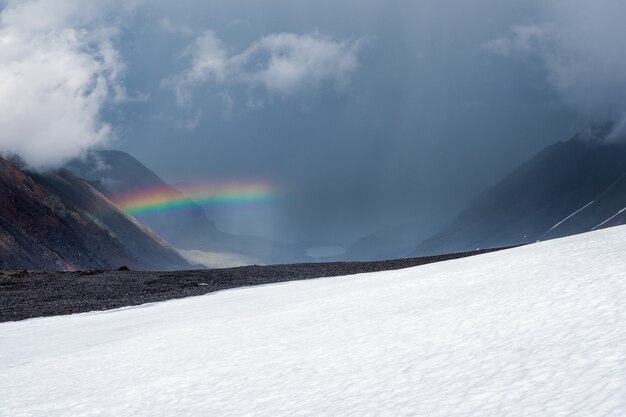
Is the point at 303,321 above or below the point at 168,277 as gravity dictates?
below

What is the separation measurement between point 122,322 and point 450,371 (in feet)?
59.7

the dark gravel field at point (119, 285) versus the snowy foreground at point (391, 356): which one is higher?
the dark gravel field at point (119, 285)

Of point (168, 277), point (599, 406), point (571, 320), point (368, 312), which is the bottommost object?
point (599, 406)

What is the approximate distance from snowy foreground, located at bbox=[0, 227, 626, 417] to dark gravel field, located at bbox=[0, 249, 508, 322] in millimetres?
12043

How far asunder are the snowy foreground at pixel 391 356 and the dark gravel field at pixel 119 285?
12043mm

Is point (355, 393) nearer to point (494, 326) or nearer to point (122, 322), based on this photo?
point (494, 326)

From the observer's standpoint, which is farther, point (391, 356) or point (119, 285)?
point (119, 285)

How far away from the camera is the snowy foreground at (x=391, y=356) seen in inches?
286

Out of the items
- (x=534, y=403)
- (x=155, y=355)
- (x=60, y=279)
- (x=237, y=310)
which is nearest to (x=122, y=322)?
(x=237, y=310)

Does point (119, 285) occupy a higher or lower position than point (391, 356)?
higher

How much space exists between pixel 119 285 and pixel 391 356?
33221 mm

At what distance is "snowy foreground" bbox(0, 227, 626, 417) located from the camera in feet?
23.8

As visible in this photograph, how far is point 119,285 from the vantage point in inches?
1572

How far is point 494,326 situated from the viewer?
9953 mm
